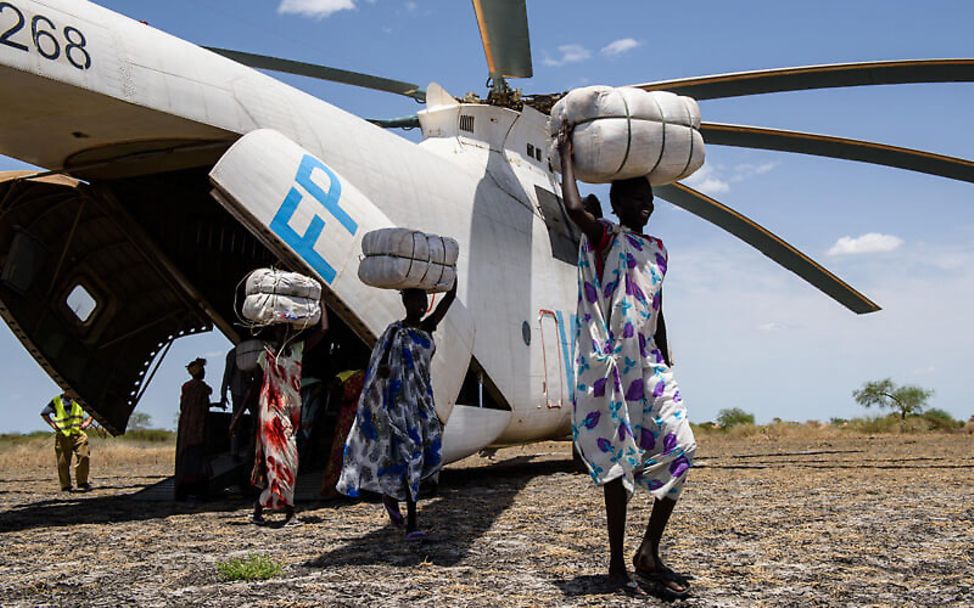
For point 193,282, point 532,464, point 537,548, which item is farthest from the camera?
point 532,464

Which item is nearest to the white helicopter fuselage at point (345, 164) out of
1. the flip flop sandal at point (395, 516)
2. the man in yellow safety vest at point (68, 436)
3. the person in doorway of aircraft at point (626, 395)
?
the flip flop sandal at point (395, 516)

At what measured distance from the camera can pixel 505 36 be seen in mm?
9422

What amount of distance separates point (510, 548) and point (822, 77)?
6828 millimetres

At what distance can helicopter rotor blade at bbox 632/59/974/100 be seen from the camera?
8812 mm

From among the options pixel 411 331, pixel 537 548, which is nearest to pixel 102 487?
pixel 411 331

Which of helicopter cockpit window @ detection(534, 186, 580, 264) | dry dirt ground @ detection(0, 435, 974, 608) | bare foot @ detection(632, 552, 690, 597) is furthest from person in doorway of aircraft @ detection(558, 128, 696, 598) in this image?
helicopter cockpit window @ detection(534, 186, 580, 264)

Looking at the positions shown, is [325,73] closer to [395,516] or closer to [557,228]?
[557,228]

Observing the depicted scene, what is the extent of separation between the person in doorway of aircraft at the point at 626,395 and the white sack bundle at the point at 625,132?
0.58ft

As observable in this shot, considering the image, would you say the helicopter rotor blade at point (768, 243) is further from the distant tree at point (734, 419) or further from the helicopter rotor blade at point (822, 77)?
the distant tree at point (734, 419)

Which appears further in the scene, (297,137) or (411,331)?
(297,137)

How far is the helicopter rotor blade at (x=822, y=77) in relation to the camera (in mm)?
8812

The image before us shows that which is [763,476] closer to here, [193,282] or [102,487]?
[193,282]

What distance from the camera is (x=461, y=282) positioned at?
28.6 ft

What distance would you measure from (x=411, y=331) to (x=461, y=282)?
9.69ft
